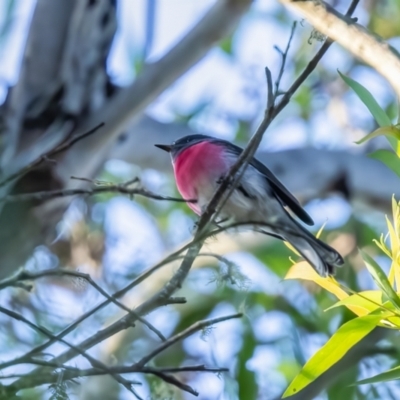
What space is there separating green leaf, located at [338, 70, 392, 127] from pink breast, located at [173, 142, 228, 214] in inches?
25.9

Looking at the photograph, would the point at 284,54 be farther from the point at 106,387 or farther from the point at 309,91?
the point at 309,91

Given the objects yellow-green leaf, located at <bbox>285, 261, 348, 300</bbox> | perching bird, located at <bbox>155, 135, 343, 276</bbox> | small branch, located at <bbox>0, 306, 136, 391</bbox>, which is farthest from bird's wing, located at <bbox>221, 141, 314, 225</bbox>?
small branch, located at <bbox>0, 306, 136, 391</bbox>

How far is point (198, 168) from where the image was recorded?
204cm

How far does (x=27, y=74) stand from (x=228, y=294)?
0.96 meters

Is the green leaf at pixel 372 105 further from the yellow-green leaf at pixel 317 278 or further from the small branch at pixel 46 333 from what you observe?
the small branch at pixel 46 333

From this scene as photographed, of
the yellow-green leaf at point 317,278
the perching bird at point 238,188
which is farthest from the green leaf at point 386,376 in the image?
the perching bird at point 238,188

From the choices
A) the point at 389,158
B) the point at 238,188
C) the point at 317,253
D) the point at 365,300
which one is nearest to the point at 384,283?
the point at 365,300

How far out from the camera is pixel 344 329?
1316 mm

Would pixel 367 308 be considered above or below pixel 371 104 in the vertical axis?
below

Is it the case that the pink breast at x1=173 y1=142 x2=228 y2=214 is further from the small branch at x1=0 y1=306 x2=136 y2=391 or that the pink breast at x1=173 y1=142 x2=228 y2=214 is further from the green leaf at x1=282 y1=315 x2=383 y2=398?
the small branch at x1=0 y1=306 x2=136 y2=391

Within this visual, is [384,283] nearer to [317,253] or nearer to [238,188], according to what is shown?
[317,253]

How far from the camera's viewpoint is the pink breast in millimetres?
1995

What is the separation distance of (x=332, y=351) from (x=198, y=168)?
803mm

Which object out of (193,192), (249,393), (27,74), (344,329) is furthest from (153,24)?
(344,329)
